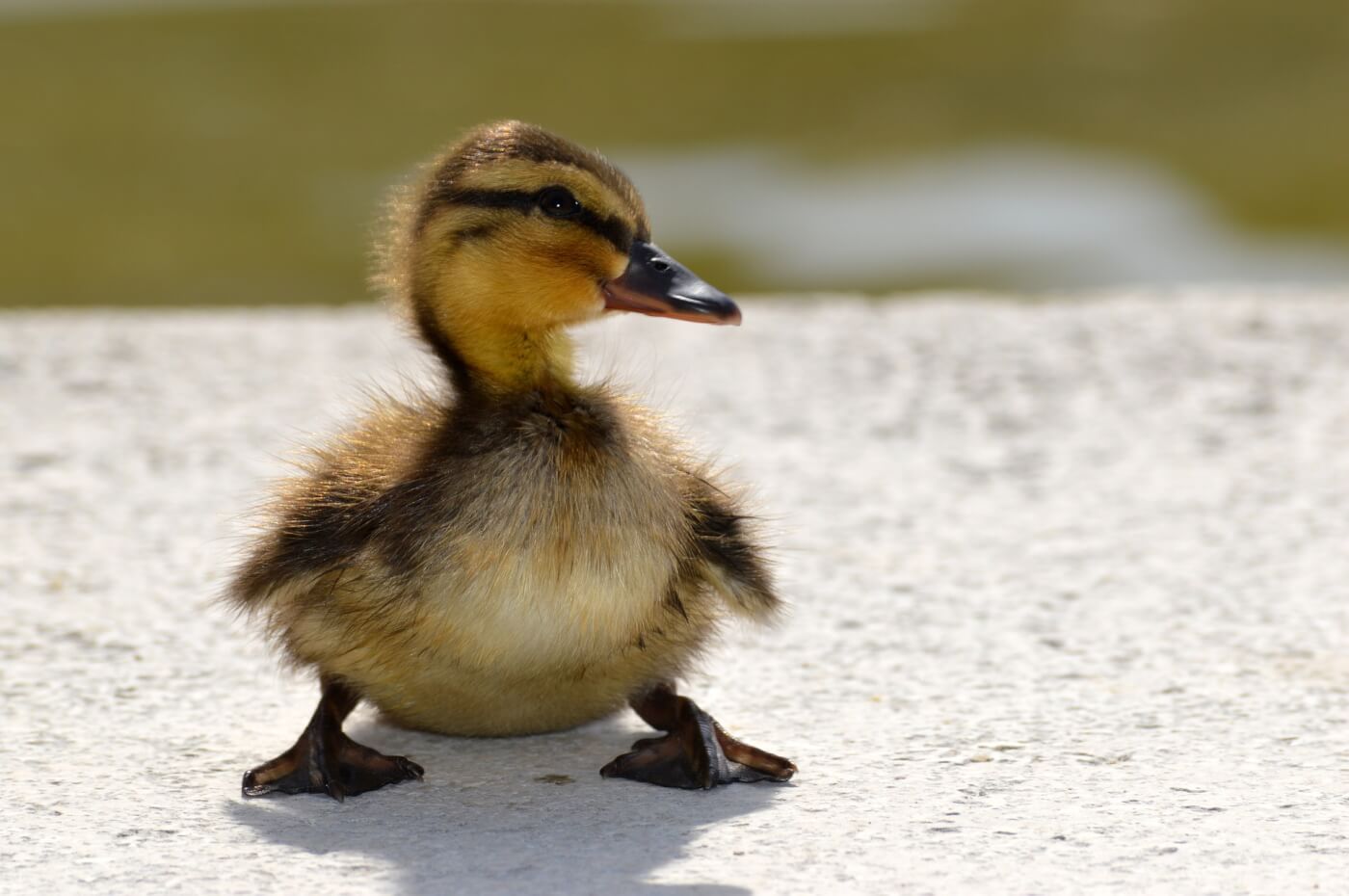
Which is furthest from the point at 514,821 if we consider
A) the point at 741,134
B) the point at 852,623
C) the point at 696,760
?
the point at 741,134

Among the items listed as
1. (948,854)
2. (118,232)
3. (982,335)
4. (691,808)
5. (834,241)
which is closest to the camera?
(948,854)

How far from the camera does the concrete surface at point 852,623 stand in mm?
2885

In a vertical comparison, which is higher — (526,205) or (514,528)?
(526,205)

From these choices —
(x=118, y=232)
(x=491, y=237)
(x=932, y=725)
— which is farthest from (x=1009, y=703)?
(x=118, y=232)

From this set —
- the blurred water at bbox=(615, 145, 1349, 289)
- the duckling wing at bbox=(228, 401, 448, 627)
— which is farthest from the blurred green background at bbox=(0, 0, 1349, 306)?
the duckling wing at bbox=(228, 401, 448, 627)

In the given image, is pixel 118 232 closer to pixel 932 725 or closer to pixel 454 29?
pixel 454 29

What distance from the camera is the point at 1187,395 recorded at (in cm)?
562

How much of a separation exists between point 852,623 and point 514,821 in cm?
123

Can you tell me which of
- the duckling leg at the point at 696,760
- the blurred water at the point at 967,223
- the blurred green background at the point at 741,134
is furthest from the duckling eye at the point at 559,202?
the blurred water at the point at 967,223

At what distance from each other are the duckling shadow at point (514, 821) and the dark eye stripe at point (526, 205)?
91 centimetres

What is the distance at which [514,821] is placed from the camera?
301cm

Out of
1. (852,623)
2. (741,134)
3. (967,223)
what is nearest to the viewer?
(852,623)

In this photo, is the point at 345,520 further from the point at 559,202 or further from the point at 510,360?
the point at 559,202

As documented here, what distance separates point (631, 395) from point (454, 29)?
18560 mm
